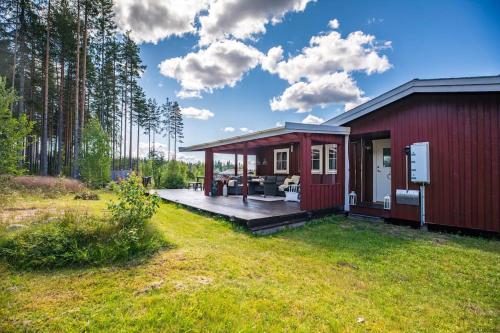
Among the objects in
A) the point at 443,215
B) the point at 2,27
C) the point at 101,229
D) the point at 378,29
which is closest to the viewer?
the point at 101,229

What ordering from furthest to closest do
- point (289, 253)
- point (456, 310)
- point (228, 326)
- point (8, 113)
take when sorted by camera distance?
point (8, 113)
point (289, 253)
point (456, 310)
point (228, 326)

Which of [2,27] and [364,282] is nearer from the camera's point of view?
[364,282]

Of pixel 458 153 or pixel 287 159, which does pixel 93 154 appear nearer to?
pixel 287 159

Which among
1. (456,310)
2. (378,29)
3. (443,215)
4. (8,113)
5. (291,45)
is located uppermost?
(291,45)

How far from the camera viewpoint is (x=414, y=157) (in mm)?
5945

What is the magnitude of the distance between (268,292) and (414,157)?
5.31m

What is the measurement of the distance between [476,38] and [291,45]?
25.0 ft

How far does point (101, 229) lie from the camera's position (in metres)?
3.83

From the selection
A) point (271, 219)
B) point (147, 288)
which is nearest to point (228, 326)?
point (147, 288)

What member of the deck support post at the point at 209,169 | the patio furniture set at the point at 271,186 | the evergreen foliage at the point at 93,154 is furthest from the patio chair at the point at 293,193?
the evergreen foliage at the point at 93,154

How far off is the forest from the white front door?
418 inches

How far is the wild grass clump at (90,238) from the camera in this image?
10.5 feet

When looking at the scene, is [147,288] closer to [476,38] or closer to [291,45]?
[476,38]

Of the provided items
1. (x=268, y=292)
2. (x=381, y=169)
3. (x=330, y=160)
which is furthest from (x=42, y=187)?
(x=381, y=169)
